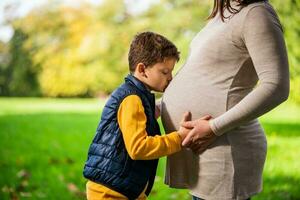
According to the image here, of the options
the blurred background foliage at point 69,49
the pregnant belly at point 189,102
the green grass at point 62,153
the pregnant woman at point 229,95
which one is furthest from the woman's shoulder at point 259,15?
the blurred background foliage at point 69,49

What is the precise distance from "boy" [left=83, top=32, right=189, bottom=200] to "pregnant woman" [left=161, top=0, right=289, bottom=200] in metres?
0.06

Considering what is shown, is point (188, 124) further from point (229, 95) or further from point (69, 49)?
point (69, 49)

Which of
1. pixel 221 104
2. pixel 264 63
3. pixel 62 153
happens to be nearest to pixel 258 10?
pixel 264 63

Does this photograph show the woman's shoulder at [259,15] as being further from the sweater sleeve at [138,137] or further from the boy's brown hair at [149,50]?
the sweater sleeve at [138,137]

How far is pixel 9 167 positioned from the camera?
464 centimetres

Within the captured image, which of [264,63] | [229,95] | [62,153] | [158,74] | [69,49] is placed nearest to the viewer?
[264,63]

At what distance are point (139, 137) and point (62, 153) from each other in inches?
153

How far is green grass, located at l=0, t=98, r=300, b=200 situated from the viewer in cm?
359

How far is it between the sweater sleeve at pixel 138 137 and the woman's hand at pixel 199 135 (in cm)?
4

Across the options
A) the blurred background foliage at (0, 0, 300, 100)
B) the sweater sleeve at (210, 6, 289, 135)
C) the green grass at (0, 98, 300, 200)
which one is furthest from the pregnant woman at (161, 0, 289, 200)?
the blurred background foliage at (0, 0, 300, 100)

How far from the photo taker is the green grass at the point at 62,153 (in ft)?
11.8

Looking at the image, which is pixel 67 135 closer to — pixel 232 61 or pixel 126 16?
pixel 126 16

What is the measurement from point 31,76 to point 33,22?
104 cm

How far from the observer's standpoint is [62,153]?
17.0 feet
